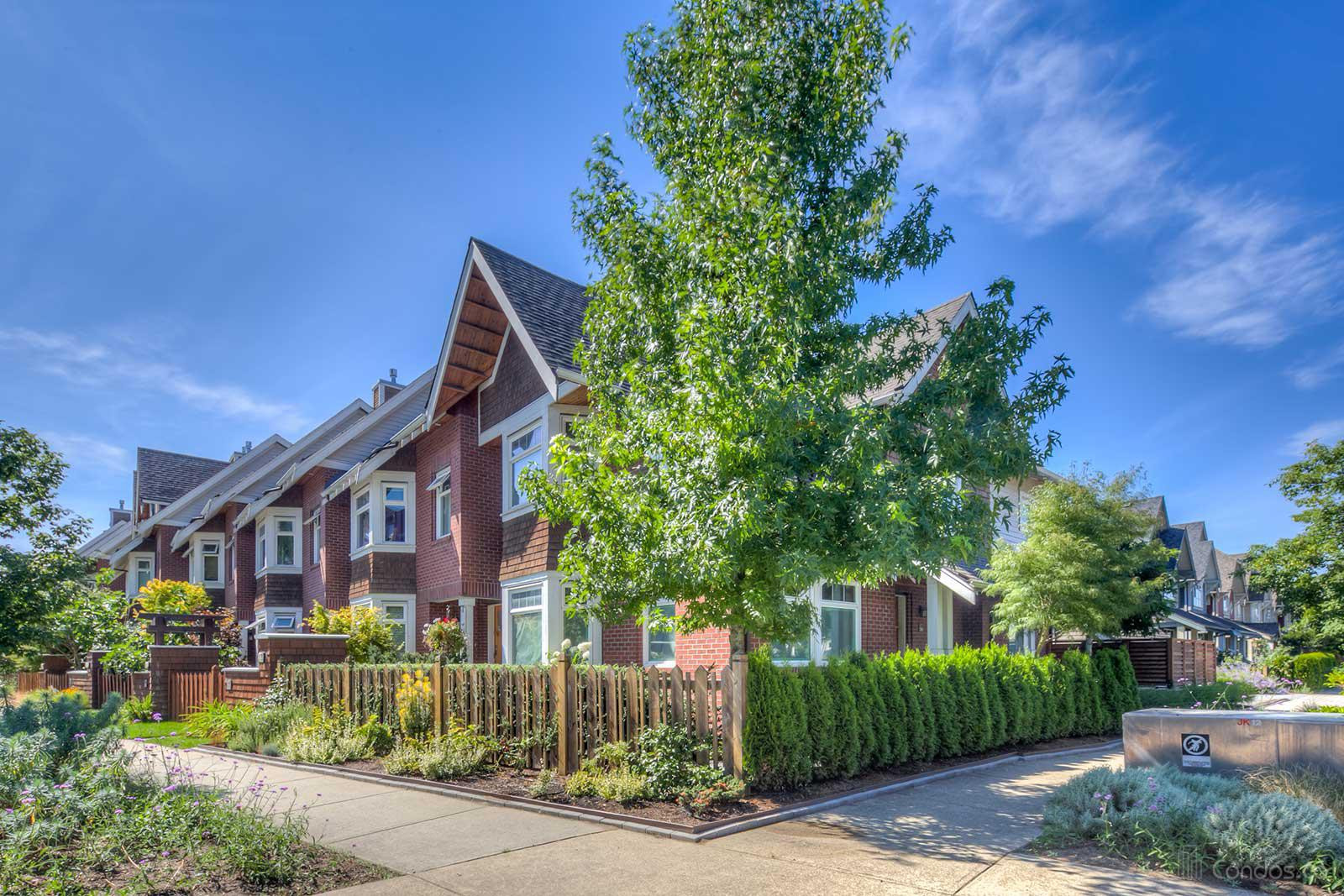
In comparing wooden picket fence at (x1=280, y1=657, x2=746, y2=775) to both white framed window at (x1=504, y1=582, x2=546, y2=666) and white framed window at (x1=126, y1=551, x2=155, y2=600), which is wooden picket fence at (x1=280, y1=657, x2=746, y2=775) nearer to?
white framed window at (x1=504, y1=582, x2=546, y2=666)

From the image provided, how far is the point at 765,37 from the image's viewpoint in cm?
1010

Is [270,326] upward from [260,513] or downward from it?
upward

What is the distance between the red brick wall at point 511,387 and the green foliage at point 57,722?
8617 mm

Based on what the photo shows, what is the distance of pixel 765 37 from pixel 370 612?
12.7 metres

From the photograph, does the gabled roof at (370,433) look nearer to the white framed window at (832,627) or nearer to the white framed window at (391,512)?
the white framed window at (391,512)

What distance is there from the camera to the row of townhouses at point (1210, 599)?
38.9m

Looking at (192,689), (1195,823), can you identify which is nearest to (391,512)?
(192,689)

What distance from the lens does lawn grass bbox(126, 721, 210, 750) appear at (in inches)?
589

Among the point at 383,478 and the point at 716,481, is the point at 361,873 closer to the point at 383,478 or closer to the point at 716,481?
the point at 716,481

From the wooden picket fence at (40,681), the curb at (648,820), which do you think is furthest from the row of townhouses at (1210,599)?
the wooden picket fence at (40,681)

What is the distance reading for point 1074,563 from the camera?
17.3 m

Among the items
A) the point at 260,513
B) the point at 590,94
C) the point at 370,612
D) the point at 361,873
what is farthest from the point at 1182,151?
the point at 260,513

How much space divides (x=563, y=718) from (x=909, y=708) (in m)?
4.53

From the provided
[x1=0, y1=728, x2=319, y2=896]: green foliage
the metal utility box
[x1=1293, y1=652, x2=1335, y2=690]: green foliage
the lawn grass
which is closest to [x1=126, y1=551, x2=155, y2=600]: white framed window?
the lawn grass
